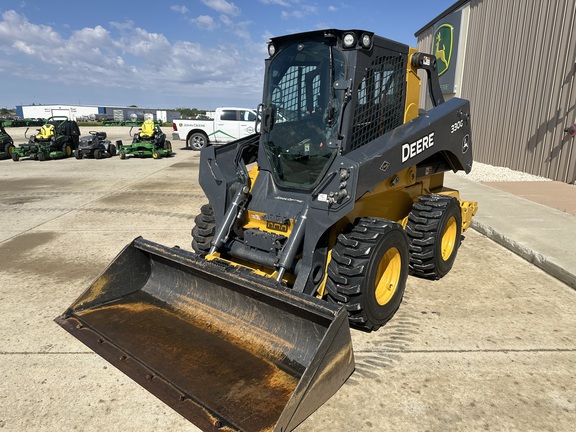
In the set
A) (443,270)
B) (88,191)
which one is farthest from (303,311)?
(88,191)

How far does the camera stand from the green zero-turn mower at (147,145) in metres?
16.6

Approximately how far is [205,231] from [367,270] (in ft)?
5.99

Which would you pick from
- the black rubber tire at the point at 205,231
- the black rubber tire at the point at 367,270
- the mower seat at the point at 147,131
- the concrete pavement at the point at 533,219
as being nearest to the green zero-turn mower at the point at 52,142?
the mower seat at the point at 147,131

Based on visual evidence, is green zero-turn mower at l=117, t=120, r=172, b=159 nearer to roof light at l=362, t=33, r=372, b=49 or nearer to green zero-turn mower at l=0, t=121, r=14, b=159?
green zero-turn mower at l=0, t=121, r=14, b=159

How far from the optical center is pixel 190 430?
2.41 metres

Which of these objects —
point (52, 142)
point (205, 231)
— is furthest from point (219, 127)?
point (205, 231)

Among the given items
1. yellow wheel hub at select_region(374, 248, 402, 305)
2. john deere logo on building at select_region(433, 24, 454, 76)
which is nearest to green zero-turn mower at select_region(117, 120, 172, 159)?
john deere logo on building at select_region(433, 24, 454, 76)

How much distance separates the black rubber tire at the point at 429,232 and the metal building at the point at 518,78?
22.4ft

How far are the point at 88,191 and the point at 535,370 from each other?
9.51m

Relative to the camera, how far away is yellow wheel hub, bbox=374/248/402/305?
3551mm

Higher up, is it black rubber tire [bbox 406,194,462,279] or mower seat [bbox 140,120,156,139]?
mower seat [bbox 140,120,156,139]

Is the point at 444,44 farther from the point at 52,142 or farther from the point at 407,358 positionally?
the point at 407,358

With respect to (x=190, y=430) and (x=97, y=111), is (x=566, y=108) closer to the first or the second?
(x=190, y=430)

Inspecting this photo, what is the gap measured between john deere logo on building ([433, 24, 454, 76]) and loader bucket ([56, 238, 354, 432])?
15.0 meters
